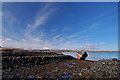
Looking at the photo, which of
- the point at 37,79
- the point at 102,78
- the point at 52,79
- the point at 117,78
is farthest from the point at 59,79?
the point at 117,78

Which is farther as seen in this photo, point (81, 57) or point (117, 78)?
point (81, 57)

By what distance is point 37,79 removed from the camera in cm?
861

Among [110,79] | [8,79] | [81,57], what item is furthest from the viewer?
[81,57]

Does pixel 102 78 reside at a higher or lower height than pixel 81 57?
higher

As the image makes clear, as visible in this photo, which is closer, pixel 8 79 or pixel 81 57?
pixel 8 79

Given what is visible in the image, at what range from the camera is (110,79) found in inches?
314

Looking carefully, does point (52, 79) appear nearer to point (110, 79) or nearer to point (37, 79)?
point (37, 79)

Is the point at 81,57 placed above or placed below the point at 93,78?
below

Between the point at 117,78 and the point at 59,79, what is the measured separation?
7.18 m

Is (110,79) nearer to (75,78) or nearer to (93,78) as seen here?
(93,78)

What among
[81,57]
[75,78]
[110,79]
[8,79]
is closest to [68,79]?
[75,78]

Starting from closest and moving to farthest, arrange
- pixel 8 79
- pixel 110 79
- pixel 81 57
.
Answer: pixel 110 79 < pixel 8 79 < pixel 81 57

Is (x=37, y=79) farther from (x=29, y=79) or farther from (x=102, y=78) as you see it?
(x=102, y=78)

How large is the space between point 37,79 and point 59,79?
9.49ft
